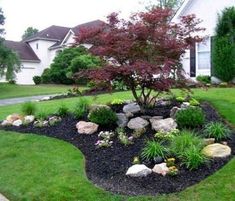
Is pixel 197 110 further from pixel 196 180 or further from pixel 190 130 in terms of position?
pixel 196 180

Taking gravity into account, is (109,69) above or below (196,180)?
above

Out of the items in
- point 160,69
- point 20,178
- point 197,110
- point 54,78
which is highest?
point 160,69

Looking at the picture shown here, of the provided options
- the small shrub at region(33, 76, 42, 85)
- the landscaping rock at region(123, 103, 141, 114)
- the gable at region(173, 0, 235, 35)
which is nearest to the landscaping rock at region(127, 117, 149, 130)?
the landscaping rock at region(123, 103, 141, 114)

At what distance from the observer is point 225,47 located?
16.2 metres

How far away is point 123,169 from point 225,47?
443 inches

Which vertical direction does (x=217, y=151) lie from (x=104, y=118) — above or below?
below

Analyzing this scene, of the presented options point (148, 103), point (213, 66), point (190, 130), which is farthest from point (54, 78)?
point (190, 130)

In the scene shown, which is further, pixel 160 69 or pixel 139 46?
pixel 139 46

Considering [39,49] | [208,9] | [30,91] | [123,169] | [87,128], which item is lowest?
[30,91]

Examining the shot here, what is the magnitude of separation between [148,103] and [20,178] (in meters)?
4.25

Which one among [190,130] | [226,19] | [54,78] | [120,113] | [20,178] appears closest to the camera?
[20,178]

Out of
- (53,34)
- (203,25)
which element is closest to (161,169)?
(203,25)

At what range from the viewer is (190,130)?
25.4ft

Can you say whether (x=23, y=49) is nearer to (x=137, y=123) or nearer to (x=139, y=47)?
(x=139, y=47)
